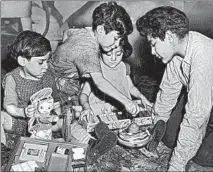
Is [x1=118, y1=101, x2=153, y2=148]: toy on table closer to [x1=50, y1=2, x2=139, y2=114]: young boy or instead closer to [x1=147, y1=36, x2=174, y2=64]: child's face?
[x1=50, y1=2, x2=139, y2=114]: young boy

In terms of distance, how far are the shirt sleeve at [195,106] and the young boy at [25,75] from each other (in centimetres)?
50

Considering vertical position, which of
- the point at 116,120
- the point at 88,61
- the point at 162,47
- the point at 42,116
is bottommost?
the point at 116,120

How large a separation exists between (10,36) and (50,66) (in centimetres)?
50

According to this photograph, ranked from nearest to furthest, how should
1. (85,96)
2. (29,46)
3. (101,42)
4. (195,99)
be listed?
(195,99) < (29,46) < (101,42) < (85,96)

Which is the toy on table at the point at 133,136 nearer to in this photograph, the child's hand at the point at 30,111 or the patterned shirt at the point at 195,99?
the patterned shirt at the point at 195,99

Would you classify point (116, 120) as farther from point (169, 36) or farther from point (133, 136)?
point (169, 36)

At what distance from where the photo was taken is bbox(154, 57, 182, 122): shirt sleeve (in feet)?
5.38

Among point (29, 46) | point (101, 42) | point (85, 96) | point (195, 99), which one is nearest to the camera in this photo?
point (195, 99)

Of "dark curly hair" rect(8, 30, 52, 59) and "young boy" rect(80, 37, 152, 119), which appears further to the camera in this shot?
"young boy" rect(80, 37, 152, 119)

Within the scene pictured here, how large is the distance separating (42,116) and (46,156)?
0.44ft

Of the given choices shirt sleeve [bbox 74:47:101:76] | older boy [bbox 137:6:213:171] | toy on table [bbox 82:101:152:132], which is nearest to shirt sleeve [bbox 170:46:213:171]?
older boy [bbox 137:6:213:171]

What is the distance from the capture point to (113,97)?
64.8 inches

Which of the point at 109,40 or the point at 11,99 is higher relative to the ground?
the point at 109,40

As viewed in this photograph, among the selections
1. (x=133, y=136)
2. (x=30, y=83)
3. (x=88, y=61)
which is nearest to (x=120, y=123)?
(x=133, y=136)
